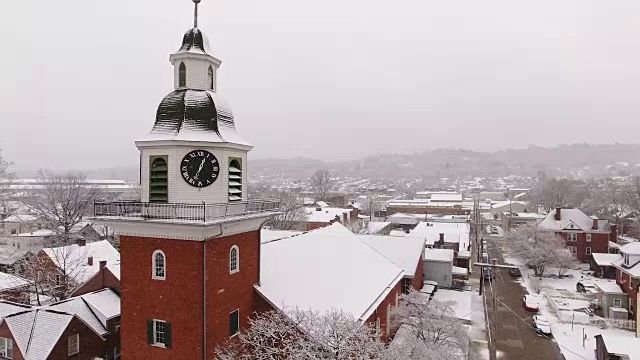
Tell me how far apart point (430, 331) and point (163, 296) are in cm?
1348

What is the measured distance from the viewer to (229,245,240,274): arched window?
1642 cm

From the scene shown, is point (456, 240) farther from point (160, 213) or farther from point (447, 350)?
point (160, 213)

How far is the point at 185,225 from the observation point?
568 inches

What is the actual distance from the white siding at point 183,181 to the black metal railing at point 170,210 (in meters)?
0.38

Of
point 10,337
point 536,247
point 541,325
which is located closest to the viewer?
point 10,337

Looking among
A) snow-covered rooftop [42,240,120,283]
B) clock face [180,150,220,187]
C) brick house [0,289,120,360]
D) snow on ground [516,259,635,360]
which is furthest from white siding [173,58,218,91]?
snow on ground [516,259,635,360]

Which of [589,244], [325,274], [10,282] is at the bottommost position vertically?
[589,244]

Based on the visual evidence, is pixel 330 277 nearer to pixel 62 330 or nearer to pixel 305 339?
pixel 305 339

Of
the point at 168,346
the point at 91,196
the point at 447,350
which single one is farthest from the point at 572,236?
the point at 91,196

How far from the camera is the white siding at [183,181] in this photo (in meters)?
15.4

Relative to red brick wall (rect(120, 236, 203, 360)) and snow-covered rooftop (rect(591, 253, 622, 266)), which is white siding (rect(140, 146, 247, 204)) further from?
snow-covered rooftop (rect(591, 253, 622, 266))

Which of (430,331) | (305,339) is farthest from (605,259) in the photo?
(305,339)

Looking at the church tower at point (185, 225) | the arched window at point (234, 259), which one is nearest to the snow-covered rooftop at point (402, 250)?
the arched window at point (234, 259)

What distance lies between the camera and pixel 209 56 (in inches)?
655
